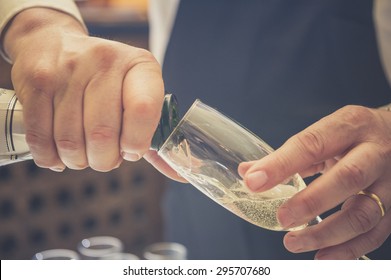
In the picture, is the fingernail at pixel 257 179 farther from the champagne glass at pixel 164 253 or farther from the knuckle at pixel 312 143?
the champagne glass at pixel 164 253

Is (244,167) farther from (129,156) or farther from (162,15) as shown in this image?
(162,15)

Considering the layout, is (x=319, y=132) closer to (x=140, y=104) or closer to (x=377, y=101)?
(x=140, y=104)

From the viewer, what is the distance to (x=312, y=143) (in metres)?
0.50

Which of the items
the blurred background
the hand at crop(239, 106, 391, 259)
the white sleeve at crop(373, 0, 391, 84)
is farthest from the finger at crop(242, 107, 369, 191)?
the blurred background

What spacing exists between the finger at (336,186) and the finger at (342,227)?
0.01 m

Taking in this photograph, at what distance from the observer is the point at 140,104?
0.47 metres

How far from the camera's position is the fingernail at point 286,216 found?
490mm

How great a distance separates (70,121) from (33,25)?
144 mm

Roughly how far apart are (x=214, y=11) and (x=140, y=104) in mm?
599

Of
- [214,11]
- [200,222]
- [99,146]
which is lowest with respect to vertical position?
[200,222]

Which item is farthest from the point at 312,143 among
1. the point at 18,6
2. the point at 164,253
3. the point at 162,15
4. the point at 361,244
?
the point at 162,15

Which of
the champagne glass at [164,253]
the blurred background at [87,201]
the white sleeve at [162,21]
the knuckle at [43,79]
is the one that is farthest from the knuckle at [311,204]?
the blurred background at [87,201]

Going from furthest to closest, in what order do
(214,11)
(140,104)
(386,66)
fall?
(214,11)
(386,66)
(140,104)
